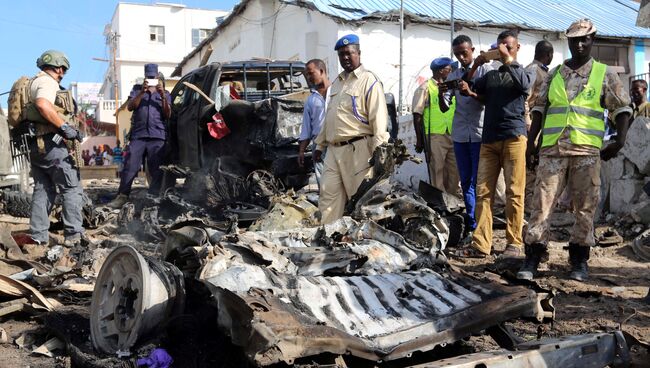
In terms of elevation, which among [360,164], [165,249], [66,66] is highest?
[66,66]

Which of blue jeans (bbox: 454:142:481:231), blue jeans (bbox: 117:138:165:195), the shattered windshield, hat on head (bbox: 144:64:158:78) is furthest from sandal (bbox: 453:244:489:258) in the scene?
hat on head (bbox: 144:64:158:78)

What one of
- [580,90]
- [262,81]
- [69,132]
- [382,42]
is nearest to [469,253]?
[580,90]

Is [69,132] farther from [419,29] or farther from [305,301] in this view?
[419,29]

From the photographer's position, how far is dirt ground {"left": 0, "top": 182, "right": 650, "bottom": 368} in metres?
3.59

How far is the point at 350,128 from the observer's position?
18.2 feet

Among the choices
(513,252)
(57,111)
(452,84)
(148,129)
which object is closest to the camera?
(513,252)

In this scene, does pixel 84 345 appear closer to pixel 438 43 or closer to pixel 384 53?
pixel 384 53

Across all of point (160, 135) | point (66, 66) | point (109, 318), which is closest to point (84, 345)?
point (109, 318)

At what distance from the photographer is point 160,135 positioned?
916cm

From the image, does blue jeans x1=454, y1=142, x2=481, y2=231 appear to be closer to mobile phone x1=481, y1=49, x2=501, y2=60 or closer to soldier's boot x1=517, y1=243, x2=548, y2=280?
mobile phone x1=481, y1=49, x2=501, y2=60

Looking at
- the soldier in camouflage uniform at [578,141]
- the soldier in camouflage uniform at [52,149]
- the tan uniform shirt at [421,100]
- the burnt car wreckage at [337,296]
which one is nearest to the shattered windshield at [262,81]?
the tan uniform shirt at [421,100]

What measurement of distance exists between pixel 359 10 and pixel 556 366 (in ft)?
47.6

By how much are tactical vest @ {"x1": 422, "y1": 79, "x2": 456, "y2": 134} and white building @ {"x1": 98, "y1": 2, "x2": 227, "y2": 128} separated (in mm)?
50741

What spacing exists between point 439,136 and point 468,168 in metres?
1.05
